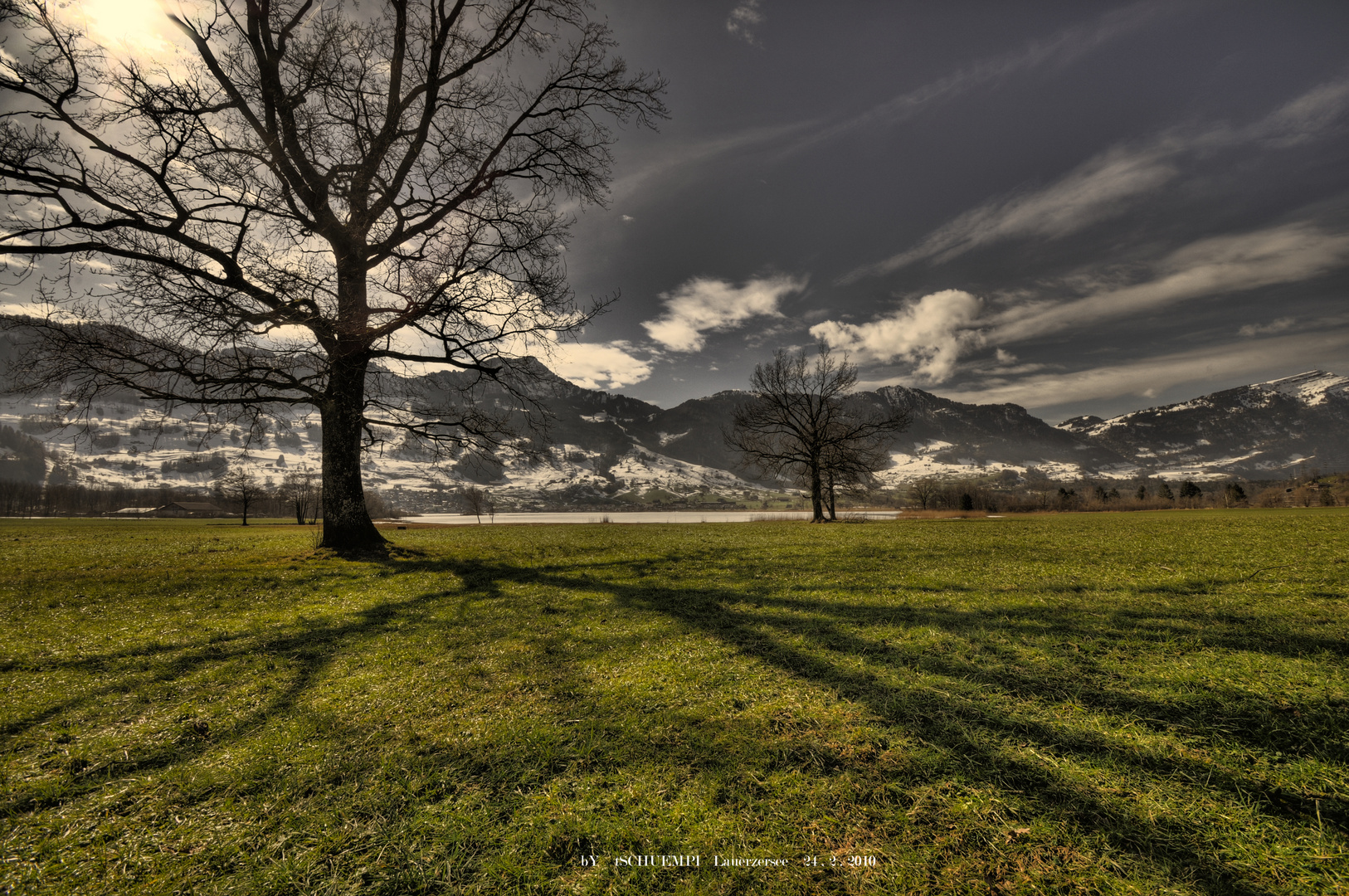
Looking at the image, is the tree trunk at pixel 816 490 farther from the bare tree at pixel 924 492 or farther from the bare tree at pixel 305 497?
the bare tree at pixel 924 492

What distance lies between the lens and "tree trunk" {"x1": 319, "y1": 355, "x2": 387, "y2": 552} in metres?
12.4

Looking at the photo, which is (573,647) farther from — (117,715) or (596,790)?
(117,715)

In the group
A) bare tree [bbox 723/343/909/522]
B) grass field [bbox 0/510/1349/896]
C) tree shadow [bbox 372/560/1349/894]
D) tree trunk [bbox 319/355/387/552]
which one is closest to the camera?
grass field [bbox 0/510/1349/896]

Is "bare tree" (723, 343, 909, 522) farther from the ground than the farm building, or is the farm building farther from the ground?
"bare tree" (723, 343, 909, 522)

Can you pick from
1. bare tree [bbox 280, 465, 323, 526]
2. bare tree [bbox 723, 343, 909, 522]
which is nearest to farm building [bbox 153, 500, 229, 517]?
bare tree [bbox 280, 465, 323, 526]

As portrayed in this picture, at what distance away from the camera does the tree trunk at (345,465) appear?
12383 mm

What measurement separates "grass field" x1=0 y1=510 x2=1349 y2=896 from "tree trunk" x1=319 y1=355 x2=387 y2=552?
5021mm

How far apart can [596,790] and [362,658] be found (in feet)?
13.0

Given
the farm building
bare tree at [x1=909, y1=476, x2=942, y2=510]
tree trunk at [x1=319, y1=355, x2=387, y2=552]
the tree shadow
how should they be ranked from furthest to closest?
the farm building, bare tree at [x1=909, y1=476, x2=942, y2=510], tree trunk at [x1=319, y1=355, x2=387, y2=552], the tree shadow

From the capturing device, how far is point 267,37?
42.1 ft

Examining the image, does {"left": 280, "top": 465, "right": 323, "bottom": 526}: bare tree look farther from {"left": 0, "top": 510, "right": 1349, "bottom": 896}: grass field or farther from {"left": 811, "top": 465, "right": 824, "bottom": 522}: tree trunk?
{"left": 811, "top": 465, "right": 824, "bottom": 522}: tree trunk

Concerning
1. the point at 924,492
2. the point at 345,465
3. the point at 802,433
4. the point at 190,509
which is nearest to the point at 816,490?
the point at 802,433

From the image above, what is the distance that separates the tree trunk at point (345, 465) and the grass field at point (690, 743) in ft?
16.5

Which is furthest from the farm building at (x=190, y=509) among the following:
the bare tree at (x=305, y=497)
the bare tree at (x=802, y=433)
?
the bare tree at (x=802, y=433)
